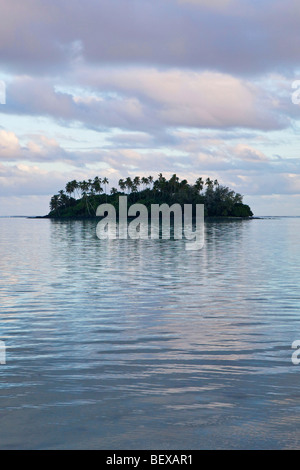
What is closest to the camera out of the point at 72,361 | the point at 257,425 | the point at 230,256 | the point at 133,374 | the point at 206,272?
the point at 257,425

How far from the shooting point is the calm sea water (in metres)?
9.45

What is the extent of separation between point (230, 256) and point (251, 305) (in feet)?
95.7

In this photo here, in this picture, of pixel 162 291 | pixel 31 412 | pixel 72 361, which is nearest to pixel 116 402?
pixel 31 412

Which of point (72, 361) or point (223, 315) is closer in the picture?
point (72, 361)

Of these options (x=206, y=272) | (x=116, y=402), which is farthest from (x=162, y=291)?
(x=116, y=402)

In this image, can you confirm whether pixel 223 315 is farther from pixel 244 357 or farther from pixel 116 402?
pixel 116 402

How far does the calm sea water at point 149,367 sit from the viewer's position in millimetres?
9445

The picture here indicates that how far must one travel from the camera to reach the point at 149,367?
44.9ft

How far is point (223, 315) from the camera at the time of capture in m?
21.2
